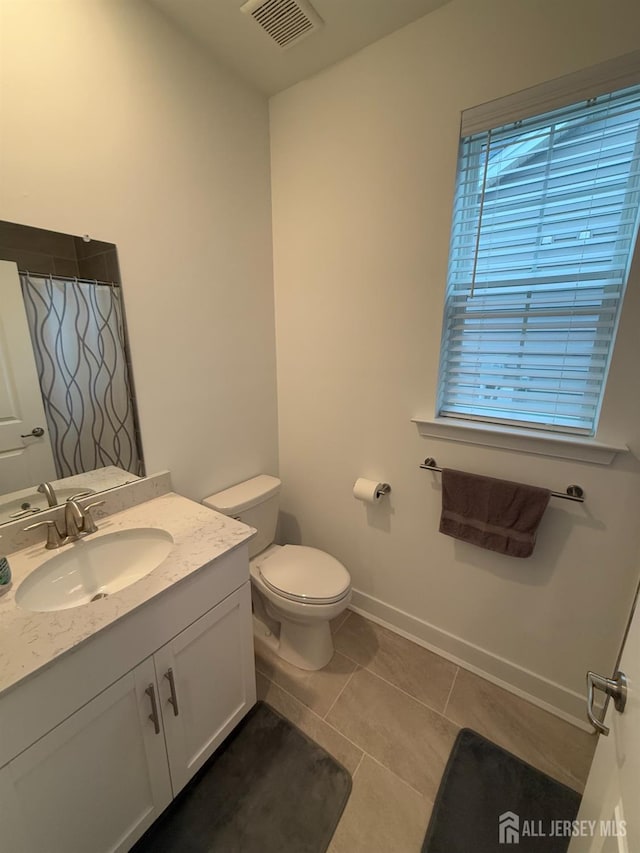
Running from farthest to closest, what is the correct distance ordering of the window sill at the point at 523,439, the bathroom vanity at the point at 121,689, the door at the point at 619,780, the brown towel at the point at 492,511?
the brown towel at the point at 492,511, the window sill at the point at 523,439, the bathroom vanity at the point at 121,689, the door at the point at 619,780

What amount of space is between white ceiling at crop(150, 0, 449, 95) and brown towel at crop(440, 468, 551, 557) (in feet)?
5.56

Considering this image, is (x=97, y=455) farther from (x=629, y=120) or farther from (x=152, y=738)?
(x=629, y=120)

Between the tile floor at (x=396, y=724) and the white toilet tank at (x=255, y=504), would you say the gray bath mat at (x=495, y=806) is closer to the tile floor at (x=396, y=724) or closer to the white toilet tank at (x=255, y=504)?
the tile floor at (x=396, y=724)

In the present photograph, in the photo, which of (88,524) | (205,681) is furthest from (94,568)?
(205,681)

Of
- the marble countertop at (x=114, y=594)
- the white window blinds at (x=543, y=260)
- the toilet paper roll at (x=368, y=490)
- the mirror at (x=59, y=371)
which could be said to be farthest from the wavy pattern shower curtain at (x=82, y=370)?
the white window blinds at (x=543, y=260)

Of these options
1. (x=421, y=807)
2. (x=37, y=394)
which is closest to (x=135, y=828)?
(x=421, y=807)

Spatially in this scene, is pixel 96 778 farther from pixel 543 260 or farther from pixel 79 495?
pixel 543 260

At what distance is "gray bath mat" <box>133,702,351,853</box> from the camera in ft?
3.53

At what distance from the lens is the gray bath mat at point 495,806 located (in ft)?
3.56

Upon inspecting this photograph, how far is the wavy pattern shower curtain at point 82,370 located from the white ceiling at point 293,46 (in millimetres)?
1015

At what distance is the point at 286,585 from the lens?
5.07 ft

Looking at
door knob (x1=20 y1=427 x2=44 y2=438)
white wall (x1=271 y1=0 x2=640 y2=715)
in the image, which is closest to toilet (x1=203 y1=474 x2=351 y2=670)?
white wall (x1=271 y1=0 x2=640 y2=715)

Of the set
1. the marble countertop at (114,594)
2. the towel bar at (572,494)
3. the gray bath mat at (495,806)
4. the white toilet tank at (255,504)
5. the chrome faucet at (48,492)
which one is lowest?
the gray bath mat at (495,806)

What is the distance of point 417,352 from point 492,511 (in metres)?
0.72
